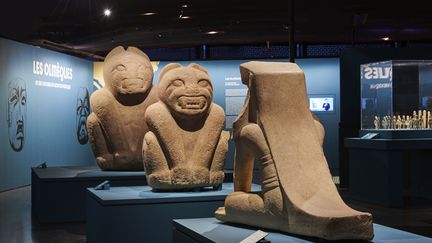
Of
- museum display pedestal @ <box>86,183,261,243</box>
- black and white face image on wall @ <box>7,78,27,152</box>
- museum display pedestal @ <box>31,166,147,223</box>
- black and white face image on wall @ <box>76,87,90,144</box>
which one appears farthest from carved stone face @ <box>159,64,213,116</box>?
black and white face image on wall @ <box>76,87,90,144</box>

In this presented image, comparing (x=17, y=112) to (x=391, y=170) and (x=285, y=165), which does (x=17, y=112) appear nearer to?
(x=391, y=170)

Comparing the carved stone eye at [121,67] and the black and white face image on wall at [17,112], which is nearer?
the carved stone eye at [121,67]

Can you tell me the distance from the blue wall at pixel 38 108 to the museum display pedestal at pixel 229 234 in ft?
25.0

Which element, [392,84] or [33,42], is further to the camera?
[33,42]

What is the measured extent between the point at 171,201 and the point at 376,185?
5.03 metres

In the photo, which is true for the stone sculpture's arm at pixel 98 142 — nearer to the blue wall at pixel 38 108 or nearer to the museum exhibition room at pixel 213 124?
the museum exhibition room at pixel 213 124

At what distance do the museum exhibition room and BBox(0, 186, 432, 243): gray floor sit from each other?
1.3 inches

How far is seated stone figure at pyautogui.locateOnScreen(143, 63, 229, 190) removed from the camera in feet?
22.4

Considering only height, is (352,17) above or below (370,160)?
above

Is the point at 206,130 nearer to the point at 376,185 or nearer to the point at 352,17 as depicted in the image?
the point at 376,185

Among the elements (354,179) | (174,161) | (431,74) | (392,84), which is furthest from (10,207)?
(431,74)

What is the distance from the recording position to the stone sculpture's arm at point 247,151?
4.66 m

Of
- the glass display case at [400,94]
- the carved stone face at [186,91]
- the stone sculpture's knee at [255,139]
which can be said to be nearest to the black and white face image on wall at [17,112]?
the carved stone face at [186,91]

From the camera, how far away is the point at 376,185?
10.5m
